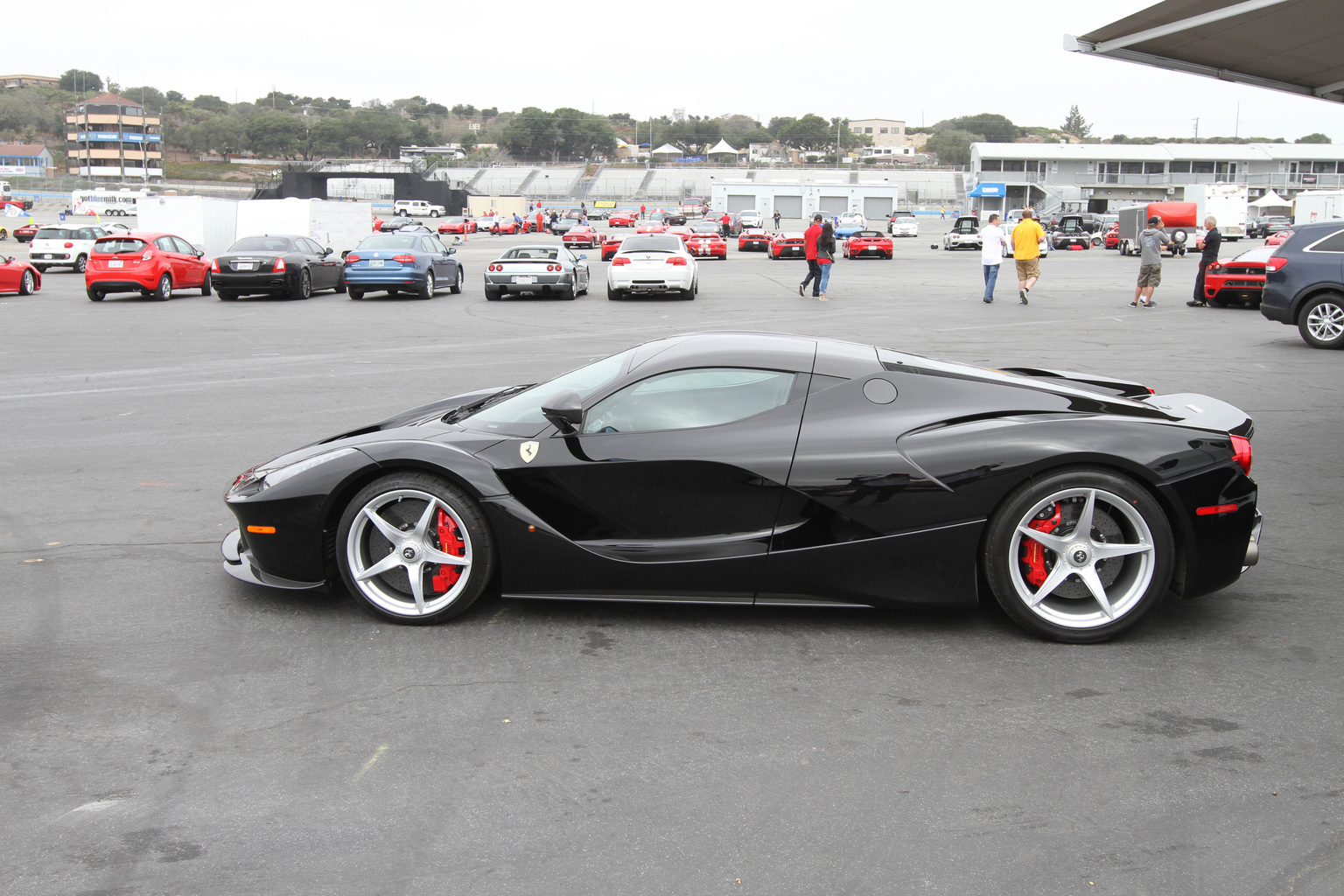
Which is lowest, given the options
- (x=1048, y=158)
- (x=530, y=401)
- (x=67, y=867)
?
(x=67, y=867)

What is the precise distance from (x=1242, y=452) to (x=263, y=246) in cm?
2097

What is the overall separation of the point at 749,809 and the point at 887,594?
145 centimetres

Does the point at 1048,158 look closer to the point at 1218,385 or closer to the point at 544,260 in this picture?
the point at 544,260

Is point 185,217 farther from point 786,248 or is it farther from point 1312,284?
point 1312,284

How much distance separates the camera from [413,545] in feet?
14.5

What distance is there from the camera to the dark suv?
44.6 ft

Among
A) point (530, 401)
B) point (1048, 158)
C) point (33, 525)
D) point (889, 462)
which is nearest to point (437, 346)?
point (33, 525)

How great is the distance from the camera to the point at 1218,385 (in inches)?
422

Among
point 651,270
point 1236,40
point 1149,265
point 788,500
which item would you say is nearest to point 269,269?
point 651,270

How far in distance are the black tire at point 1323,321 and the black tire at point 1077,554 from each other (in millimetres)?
11537

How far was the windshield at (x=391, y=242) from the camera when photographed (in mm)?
22516

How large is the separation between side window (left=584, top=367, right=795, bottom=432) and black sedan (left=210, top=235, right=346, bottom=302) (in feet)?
62.0

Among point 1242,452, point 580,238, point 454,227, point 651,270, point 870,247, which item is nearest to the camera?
point 1242,452

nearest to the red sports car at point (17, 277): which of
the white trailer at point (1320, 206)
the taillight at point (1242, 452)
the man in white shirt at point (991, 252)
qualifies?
the man in white shirt at point (991, 252)
